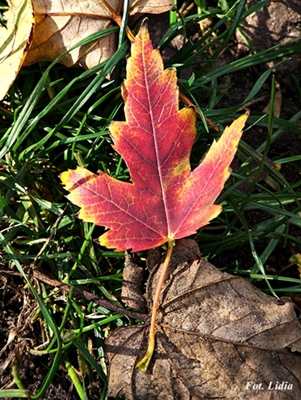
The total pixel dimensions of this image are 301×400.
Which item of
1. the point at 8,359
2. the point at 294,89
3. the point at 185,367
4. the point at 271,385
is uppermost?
the point at 294,89

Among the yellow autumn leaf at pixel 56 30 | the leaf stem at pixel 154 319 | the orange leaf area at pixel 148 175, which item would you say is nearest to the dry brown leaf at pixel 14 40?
the yellow autumn leaf at pixel 56 30

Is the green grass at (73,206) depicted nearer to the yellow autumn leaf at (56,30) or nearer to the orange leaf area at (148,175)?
the yellow autumn leaf at (56,30)

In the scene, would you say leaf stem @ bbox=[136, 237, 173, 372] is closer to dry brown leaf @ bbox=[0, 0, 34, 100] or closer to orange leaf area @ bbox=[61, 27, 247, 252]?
orange leaf area @ bbox=[61, 27, 247, 252]

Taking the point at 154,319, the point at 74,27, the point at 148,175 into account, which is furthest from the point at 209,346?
the point at 74,27

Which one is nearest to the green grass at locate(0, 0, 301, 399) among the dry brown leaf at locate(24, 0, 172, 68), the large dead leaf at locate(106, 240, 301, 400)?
the dry brown leaf at locate(24, 0, 172, 68)

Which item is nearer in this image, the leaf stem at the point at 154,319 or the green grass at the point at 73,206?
the leaf stem at the point at 154,319

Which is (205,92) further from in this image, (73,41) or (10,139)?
(10,139)

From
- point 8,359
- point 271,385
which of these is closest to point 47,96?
point 8,359
